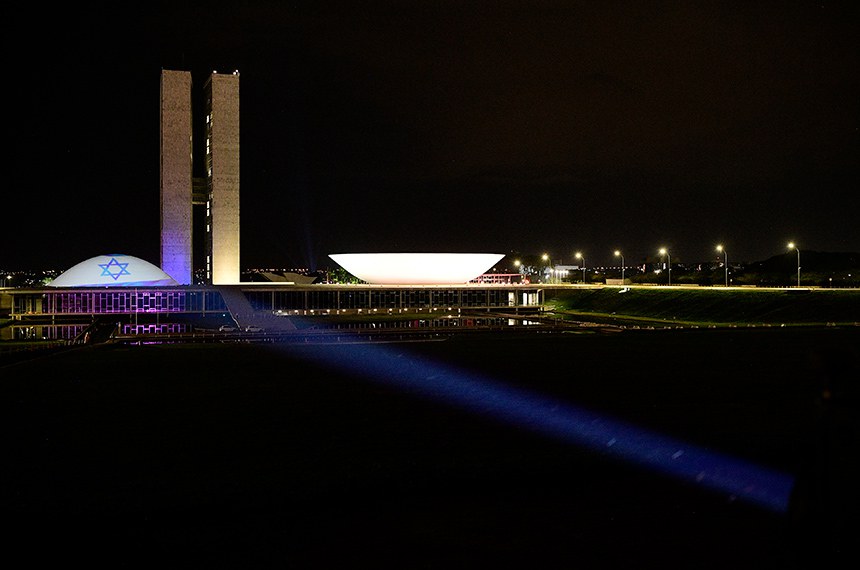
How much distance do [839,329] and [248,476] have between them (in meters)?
19.4

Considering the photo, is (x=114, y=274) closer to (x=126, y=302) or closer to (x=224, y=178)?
(x=126, y=302)

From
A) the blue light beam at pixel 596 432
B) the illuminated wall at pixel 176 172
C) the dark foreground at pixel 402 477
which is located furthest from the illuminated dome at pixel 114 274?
the blue light beam at pixel 596 432

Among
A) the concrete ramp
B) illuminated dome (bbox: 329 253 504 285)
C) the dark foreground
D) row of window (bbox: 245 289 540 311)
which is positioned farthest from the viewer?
row of window (bbox: 245 289 540 311)

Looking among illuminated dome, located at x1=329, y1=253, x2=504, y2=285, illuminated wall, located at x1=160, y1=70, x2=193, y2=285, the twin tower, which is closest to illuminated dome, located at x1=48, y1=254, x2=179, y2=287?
the twin tower

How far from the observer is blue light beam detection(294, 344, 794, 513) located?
5.15m

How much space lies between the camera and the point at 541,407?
812cm

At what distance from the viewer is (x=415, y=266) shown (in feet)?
145

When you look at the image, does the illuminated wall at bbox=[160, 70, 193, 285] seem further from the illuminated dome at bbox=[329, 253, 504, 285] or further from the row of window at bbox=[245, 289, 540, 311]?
the illuminated dome at bbox=[329, 253, 504, 285]

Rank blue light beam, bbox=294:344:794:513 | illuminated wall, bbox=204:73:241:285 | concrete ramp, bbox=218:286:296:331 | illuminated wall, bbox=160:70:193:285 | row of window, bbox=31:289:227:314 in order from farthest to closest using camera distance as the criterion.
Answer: illuminated wall, bbox=160:70:193:285 → illuminated wall, bbox=204:73:241:285 → row of window, bbox=31:289:227:314 → concrete ramp, bbox=218:286:296:331 → blue light beam, bbox=294:344:794:513

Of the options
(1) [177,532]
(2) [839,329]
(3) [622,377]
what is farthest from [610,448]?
(2) [839,329]

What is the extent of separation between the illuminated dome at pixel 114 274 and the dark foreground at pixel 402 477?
3577 cm

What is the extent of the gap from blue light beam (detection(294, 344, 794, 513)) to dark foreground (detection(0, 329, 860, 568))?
0.45 feet

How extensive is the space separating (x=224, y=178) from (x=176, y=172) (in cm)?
334

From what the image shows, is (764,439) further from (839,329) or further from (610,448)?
(839,329)
